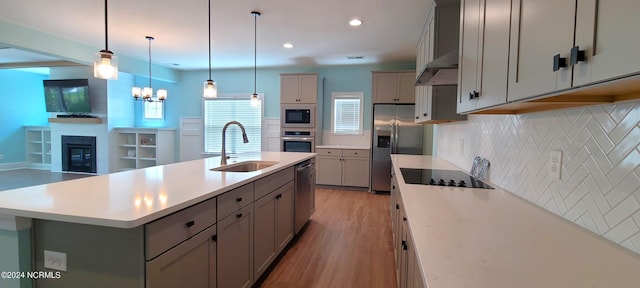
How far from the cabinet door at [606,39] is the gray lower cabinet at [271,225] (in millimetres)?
1903

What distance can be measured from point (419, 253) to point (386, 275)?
5.69 feet

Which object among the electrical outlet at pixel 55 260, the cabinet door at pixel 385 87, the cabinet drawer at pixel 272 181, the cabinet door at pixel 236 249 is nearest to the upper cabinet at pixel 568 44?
the cabinet door at pixel 236 249

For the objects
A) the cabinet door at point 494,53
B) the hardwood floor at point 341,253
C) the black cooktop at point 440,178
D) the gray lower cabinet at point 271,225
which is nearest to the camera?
Answer: the cabinet door at point 494,53

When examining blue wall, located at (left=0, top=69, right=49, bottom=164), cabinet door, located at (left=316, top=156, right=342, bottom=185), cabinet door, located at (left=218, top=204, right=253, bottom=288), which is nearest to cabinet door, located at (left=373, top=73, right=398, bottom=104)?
cabinet door, located at (left=316, top=156, right=342, bottom=185)

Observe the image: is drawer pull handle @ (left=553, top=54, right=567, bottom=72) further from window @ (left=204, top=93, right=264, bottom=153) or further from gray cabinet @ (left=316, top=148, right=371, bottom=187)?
window @ (left=204, top=93, right=264, bottom=153)

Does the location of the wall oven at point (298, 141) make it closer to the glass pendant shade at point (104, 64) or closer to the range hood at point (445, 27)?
the range hood at point (445, 27)

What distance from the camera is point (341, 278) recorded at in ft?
7.72

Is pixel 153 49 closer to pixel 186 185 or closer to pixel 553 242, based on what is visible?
pixel 186 185

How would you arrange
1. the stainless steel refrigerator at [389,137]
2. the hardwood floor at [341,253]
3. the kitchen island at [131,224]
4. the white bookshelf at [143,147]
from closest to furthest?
the kitchen island at [131,224], the hardwood floor at [341,253], the stainless steel refrigerator at [389,137], the white bookshelf at [143,147]

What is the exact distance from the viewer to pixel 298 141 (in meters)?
5.78

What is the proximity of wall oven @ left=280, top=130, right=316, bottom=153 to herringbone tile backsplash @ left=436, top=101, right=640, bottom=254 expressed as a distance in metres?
4.18

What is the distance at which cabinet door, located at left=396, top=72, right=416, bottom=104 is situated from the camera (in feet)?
16.9

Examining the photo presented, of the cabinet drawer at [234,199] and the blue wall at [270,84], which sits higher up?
the blue wall at [270,84]

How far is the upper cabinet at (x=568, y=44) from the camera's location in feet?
1.78
